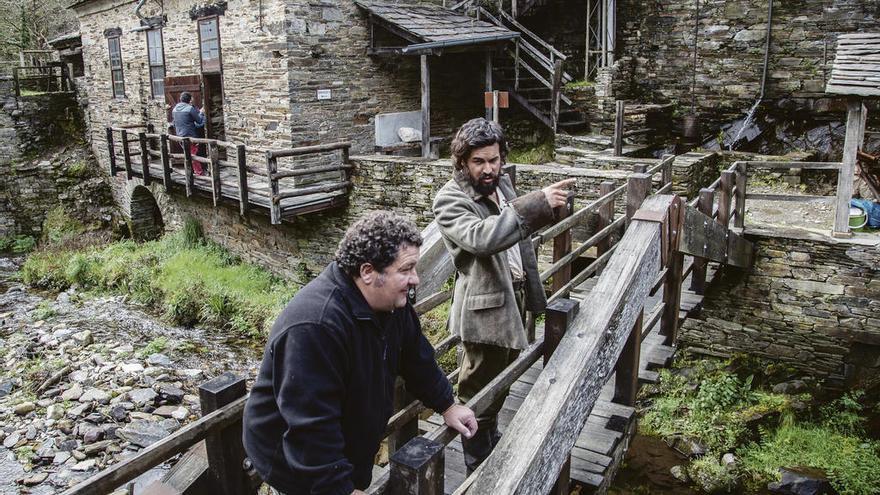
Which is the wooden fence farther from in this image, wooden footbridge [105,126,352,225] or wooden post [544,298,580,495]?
wooden post [544,298,580,495]

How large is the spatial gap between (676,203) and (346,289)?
278 centimetres

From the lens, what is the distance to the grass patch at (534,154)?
42.3 ft

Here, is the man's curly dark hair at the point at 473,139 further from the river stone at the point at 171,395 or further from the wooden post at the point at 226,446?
the river stone at the point at 171,395

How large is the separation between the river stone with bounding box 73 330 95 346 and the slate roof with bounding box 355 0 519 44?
7.16 metres

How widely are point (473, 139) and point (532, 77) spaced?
11.5m

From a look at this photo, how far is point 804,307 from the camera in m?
8.21

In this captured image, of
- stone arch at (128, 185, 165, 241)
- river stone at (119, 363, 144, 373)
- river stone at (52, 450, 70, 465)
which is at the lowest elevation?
river stone at (52, 450, 70, 465)

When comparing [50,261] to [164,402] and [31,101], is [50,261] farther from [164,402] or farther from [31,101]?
[164,402]

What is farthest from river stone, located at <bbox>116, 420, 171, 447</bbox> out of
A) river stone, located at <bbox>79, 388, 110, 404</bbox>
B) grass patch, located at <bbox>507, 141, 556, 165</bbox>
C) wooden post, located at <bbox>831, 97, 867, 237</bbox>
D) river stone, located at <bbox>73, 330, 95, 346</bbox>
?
wooden post, located at <bbox>831, 97, 867, 237</bbox>

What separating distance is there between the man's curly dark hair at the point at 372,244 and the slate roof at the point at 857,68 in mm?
7180

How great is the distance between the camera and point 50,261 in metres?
14.1

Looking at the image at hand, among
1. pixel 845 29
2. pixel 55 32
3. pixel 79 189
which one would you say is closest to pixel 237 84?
pixel 79 189

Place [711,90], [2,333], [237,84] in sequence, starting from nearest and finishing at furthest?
[2,333] < [237,84] < [711,90]

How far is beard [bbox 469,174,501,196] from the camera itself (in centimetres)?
286
